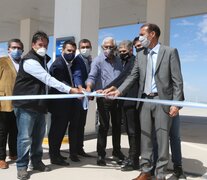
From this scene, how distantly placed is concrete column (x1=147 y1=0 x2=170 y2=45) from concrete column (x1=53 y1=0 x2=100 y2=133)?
362 cm

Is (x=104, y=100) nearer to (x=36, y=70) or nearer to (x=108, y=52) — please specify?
(x=108, y=52)

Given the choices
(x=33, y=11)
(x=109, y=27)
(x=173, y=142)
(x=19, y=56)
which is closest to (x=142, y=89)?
(x=173, y=142)

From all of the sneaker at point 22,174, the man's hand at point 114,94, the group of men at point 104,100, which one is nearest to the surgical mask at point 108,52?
the group of men at point 104,100

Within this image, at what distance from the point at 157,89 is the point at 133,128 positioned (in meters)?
1.00

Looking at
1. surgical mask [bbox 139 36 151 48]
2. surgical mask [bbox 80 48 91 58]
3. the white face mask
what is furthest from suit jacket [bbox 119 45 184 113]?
surgical mask [bbox 80 48 91 58]

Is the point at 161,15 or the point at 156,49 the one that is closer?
the point at 156,49

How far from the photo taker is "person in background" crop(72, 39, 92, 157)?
524 cm

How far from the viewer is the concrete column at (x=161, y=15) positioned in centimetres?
1050

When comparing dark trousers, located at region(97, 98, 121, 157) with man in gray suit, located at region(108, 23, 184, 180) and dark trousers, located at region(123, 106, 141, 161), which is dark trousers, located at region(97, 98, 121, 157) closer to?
dark trousers, located at region(123, 106, 141, 161)

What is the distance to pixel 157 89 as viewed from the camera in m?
3.95

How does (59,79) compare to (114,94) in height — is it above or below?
above

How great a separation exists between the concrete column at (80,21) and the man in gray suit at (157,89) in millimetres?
3260

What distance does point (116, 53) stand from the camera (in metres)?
5.09

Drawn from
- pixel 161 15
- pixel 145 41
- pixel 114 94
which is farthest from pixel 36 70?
pixel 161 15
